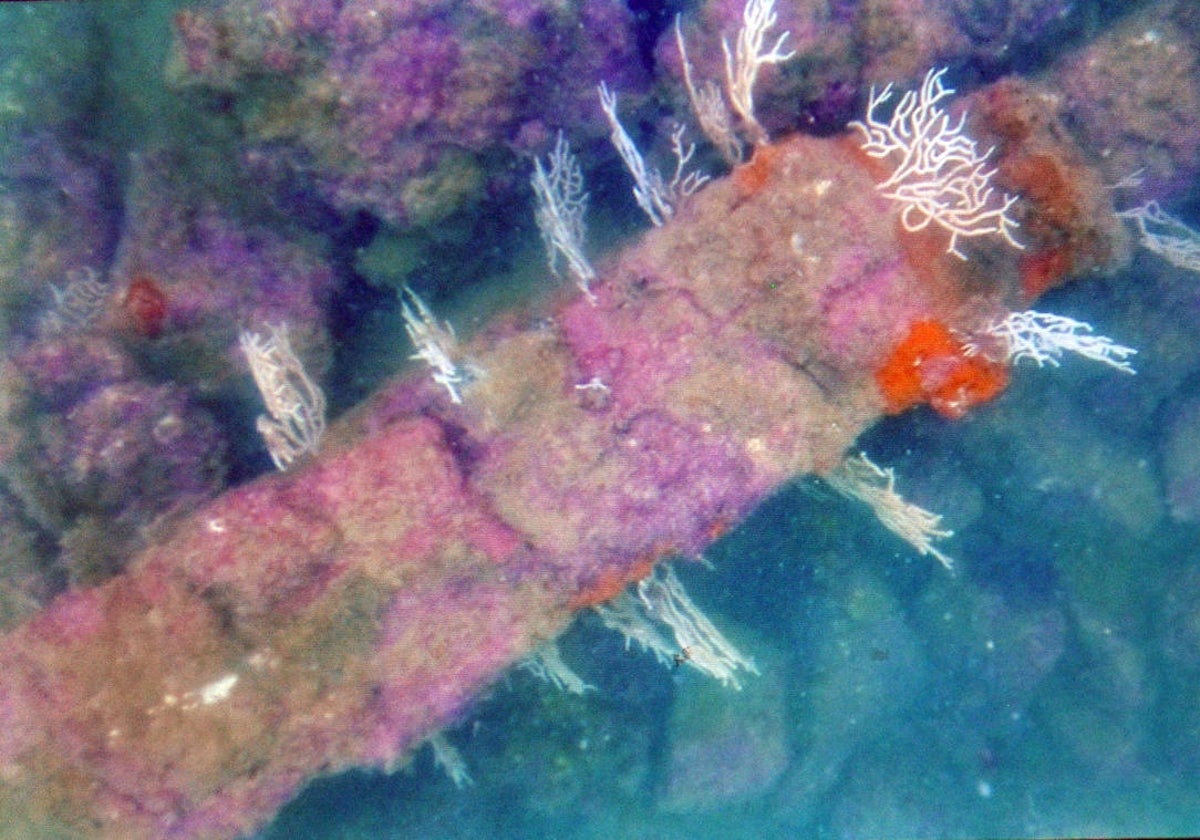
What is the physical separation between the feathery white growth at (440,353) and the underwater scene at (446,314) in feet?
0.07

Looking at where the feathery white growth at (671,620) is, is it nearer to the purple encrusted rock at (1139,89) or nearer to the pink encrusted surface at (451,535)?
the pink encrusted surface at (451,535)

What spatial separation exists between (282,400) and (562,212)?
1598 mm

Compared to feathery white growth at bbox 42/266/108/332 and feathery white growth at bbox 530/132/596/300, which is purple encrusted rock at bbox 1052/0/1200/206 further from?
feathery white growth at bbox 42/266/108/332

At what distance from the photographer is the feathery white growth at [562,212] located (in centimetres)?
379

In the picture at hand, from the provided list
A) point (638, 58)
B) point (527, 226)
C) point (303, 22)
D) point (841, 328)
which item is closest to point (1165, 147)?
point (841, 328)

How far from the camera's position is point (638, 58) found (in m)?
4.27

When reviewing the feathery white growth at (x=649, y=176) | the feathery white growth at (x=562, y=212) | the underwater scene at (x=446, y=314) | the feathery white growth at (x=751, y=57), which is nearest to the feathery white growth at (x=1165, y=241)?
the underwater scene at (x=446, y=314)

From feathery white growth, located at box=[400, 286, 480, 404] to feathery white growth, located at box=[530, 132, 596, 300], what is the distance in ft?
2.18

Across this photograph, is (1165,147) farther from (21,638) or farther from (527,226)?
(21,638)

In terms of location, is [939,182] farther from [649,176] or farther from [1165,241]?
[1165,241]

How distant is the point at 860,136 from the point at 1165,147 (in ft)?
7.65

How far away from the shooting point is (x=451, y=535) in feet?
11.7

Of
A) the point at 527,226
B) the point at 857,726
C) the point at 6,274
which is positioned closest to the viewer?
the point at 6,274

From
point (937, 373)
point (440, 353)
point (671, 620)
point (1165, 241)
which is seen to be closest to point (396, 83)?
point (440, 353)
